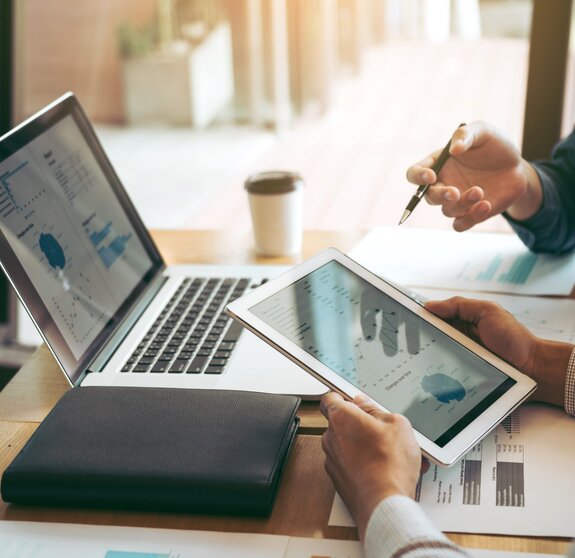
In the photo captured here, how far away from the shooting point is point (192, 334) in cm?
104

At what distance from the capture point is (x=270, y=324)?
849 mm

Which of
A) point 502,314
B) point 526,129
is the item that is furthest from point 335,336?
point 526,129

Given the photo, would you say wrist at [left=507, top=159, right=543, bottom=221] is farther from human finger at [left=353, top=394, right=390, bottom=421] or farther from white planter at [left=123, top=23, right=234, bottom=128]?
white planter at [left=123, top=23, right=234, bottom=128]

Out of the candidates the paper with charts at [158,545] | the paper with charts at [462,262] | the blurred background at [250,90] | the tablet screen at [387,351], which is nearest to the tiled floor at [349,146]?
the blurred background at [250,90]

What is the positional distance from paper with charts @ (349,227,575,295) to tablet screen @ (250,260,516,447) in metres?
0.29

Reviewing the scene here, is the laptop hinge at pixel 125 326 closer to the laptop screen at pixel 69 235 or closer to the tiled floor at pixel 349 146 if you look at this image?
the laptop screen at pixel 69 235

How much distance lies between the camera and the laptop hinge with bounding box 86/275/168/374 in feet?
3.20

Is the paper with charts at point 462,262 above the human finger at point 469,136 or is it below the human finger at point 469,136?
below

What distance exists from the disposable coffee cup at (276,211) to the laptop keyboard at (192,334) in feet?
0.47

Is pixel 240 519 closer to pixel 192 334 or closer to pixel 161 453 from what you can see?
pixel 161 453

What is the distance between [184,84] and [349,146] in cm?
102

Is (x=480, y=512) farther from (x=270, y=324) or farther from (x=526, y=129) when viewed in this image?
(x=526, y=129)

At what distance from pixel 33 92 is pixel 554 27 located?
12.0 ft

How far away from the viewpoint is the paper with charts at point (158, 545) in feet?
2.26
